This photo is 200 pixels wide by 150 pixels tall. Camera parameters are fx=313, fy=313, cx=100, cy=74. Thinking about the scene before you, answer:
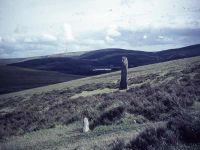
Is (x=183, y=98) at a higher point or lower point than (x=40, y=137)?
higher

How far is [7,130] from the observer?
66.2 ft

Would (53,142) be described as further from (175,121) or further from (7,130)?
(7,130)

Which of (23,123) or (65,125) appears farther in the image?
(23,123)

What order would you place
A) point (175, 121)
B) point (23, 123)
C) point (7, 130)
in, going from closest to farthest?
point (175, 121)
point (7, 130)
point (23, 123)

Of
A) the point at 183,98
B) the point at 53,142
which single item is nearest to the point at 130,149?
the point at 53,142

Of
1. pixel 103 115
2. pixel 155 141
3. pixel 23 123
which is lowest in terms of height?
pixel 23 123

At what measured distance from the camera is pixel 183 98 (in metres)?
17.0

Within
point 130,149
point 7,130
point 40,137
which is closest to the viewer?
point 130,149

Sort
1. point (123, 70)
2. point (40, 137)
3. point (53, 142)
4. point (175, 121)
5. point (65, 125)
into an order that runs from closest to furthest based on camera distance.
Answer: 1. point (175, 121)
2. point (53, 142)
3. point (40, 137)
4. point (65, 125)
5. point (123, 70)

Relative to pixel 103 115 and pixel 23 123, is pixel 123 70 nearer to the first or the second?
pixel 23 123

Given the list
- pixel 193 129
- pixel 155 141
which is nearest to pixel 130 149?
pixel 155 141

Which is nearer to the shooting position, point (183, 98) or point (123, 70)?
point (183, 98)

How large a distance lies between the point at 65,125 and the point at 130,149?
10356 millimetres

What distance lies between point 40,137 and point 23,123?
6.44 metres
